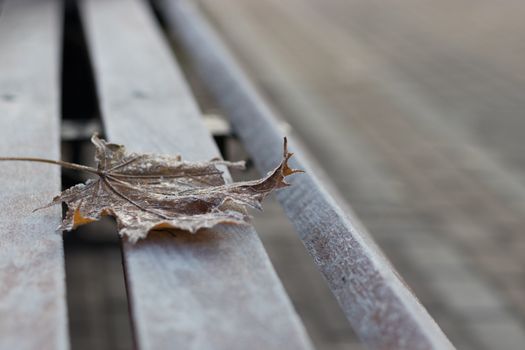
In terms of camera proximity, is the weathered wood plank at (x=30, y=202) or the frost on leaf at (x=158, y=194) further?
the frost on leaf at (x=158, y=194)

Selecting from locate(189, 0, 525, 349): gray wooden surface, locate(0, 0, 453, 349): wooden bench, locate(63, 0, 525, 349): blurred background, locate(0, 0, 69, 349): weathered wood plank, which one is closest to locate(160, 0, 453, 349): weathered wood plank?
locate(0, 0, 453, 349): wooden bench

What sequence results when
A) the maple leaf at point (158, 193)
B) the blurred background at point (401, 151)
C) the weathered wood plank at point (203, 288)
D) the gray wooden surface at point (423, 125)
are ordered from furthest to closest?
the gray wooden surface at point (423, 125), the blurred background at point (401, 151), the maple leaf at point (158, 193), the weathered wood plank at point (203, 288)

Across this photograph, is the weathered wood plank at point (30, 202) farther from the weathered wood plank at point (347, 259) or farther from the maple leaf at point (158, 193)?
the weathered wood plank at point (347, 259)

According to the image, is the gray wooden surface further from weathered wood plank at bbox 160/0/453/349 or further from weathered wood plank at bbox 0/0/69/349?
weathered wood plank at bbox 0/0/69/349

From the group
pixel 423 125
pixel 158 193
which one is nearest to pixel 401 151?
pixel 423 125

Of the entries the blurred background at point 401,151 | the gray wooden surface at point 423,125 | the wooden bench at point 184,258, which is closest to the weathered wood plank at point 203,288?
the wooden bench at point 184,258

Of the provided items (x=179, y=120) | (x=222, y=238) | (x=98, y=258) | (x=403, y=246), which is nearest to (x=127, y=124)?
(x=179, y=120)

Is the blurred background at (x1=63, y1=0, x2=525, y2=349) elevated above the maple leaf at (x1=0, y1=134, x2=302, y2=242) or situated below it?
below
